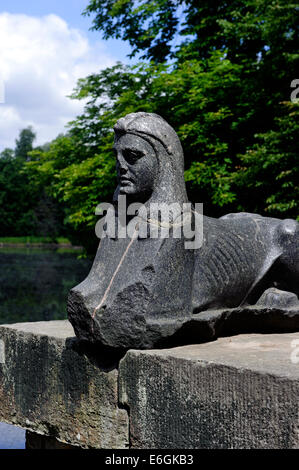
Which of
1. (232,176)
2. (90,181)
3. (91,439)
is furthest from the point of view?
(90,181)

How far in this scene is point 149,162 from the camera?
4.36 m

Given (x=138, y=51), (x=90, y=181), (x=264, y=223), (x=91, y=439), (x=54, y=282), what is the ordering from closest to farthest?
1. (x=91, y=439)
2. (x=264, y=223)
3. (x=90, y=181)
4. (x=138, y=51)
5. (x=54, y=282)

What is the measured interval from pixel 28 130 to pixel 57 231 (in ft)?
78.7

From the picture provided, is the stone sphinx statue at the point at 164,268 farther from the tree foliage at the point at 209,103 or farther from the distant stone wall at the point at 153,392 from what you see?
the tree foliage at the point at 209,103

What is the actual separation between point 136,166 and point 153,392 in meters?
1.51

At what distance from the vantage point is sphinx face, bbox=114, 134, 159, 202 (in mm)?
4352

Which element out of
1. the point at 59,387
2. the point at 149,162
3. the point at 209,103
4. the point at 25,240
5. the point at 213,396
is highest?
the point at 209,103

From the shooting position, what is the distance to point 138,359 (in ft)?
13.1

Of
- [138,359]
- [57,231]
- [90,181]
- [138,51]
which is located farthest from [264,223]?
[57,231]

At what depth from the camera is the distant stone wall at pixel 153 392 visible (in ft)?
11.2

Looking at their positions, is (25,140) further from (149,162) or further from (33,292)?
(149,162)

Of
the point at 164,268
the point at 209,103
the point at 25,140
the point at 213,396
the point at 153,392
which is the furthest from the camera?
the point at 25,140

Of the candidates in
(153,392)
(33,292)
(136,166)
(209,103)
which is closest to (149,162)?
(136,166)

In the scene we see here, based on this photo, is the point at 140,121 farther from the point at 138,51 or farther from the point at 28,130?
the point at 28,130
